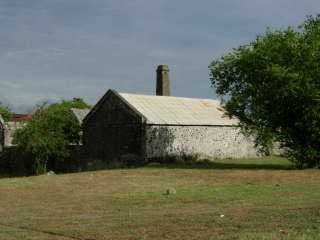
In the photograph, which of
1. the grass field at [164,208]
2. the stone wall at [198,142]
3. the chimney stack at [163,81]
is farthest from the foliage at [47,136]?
the grass field at [164,208]

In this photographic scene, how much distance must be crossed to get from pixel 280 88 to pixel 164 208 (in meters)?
18.0

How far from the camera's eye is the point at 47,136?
144ft

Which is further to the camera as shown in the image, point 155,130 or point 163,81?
point 163,81

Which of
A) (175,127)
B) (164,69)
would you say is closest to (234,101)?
(175,127)

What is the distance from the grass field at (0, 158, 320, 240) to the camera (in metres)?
11.8

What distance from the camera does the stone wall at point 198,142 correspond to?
42.8 meters

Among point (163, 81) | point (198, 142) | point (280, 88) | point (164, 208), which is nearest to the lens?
point (164, 208)

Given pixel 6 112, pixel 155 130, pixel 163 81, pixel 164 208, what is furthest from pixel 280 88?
pixel 6 112

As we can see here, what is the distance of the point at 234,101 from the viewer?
35.7m

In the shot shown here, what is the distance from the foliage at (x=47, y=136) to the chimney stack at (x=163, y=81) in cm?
1041

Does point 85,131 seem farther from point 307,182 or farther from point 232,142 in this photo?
point 307,182

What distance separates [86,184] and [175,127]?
63.4 ft

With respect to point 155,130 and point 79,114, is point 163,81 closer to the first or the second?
point 79,114

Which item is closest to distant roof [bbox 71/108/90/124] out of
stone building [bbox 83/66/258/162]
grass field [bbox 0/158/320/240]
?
stone building [bbox 83/66/258/162]
